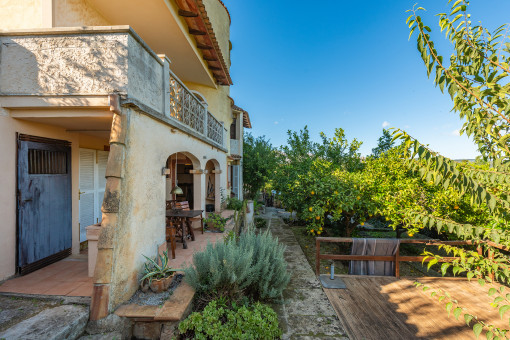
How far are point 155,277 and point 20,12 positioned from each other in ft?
18.8

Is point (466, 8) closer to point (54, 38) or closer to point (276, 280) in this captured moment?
point (276, 280)

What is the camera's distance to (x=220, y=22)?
11.6 m

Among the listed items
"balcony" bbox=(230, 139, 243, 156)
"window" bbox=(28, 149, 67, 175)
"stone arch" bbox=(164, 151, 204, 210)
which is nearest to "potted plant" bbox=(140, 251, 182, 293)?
"stone arch" bbox=(164, 151, 204, 210)

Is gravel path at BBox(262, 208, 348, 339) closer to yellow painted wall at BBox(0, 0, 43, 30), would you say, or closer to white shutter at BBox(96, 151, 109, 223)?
white shutter at BBox(96, 151, 109, 223)

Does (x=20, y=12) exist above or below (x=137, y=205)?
above

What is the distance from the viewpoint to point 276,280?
15.5 feet

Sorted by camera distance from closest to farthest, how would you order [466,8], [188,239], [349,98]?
[466,8] → [188,239] → [349,98]

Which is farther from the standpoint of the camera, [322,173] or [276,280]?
[322,173]

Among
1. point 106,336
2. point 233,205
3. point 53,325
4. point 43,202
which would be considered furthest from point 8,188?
point 233,205

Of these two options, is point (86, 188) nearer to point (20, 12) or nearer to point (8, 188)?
point (8, 188)

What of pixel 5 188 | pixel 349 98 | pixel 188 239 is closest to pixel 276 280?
pixel 188 239

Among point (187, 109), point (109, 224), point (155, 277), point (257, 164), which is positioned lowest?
point (155, 277)

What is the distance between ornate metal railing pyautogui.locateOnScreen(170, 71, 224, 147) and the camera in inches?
226

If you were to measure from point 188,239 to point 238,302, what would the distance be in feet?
11.1
